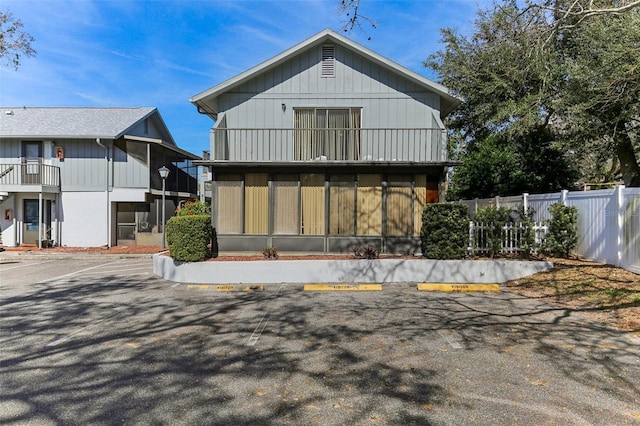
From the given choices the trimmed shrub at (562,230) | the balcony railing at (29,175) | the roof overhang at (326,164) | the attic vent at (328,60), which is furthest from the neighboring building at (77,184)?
the trimmed shrub at (562,230)

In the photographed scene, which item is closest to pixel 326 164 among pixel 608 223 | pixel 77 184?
pixel 608 223

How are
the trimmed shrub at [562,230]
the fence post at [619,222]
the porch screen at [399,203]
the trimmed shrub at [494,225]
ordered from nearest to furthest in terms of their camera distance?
the fence post at [619,222] → the trimmed shrub at [562,230] → the trimmed shrub at [494,225] → the porch screen at [399,203]

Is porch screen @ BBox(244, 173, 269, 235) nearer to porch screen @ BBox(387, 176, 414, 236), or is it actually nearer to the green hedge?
the green hedge

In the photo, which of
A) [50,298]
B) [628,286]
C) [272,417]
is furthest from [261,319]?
[628,286]

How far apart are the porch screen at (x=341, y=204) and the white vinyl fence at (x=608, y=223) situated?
5580 mm

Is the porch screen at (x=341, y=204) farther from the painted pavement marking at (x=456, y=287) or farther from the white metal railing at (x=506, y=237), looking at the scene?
the white metal railing at (x=506, y=237)

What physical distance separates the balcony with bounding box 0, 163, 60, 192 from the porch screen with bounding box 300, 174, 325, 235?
530 inches

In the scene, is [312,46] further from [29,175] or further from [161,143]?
[29,175]

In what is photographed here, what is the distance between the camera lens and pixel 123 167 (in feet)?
60.5

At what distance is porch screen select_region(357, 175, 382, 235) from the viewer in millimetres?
11969

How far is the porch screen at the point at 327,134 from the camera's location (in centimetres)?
1273

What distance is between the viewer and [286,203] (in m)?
12.1

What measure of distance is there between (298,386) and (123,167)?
58.5 ft

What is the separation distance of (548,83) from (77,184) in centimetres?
2130
